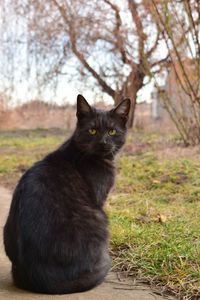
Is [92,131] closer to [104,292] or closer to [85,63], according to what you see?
[104,292]

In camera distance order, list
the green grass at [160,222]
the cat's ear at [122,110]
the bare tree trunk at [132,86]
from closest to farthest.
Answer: the green grass at [160,222], the cat's ear at [122,110], the bare tree trunk at [132,86]

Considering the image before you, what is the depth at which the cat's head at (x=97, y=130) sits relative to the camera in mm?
2898

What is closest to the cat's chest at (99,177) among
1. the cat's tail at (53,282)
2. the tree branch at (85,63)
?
the cat's tail at (53,282)

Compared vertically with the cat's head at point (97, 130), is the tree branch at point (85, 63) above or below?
above

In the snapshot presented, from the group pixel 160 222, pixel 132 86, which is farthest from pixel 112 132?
pixel 132 86

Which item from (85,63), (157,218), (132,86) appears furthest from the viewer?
(85,63)

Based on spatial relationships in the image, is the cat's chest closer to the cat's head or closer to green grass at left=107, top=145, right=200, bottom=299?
the cat's head

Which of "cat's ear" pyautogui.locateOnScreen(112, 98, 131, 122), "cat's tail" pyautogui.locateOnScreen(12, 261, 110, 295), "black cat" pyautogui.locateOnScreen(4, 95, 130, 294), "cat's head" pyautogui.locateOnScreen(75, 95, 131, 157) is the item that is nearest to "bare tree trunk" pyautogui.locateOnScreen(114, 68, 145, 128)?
"cat's ear" pyautogui.locateOnScreen(112, 98, 131, 122)

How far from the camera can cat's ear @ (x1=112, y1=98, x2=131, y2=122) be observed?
302 centimetres

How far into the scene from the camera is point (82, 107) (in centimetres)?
296

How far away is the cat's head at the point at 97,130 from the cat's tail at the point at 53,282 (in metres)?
0.78

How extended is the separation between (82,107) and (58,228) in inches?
37.3

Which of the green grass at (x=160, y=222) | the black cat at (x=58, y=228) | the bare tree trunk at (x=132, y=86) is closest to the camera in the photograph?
the black cat at (x=58, y=228)

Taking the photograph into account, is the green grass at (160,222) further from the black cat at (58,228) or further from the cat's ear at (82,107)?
the cat's ear at (82,107)
